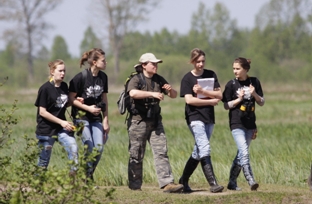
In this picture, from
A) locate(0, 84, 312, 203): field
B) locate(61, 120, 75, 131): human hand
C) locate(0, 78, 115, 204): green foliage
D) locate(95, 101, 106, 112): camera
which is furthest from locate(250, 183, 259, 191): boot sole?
locate(0, 78, 115, 204): green foliage

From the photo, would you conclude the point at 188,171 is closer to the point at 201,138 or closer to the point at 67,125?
the point at 201,138

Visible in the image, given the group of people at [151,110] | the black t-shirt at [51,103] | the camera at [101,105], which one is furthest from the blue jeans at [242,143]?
the black t-shirt at [51,103]

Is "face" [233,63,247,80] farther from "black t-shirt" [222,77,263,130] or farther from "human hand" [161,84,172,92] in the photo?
"human hand" [161,84,172,92]

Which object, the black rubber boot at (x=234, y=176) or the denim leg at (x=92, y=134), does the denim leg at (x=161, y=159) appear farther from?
the black rubber boot at (x=234, y=176)

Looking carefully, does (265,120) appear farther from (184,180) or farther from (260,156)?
(184,180)

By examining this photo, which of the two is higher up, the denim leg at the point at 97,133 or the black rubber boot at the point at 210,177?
the denim leg at the point at 97,133

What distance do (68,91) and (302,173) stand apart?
11.3 feet

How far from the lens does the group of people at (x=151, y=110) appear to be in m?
8.89

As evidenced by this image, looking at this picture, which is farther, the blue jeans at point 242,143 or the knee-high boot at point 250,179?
the blue jeans at point 242,143

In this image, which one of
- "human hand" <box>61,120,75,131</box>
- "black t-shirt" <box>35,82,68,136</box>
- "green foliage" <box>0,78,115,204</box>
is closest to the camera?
"green foliage" <box>0,78,115,204</box>

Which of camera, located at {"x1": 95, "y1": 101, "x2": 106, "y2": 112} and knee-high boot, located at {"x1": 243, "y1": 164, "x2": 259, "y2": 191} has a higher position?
camera, located at {"x1": 95, "y1": 101, "x2": 106, "y2": 112}

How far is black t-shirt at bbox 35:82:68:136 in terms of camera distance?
346 inches

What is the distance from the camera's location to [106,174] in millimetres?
10469

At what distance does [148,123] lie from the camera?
30.1ft
